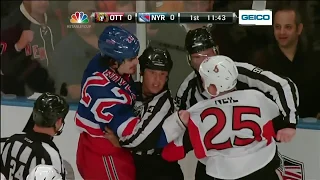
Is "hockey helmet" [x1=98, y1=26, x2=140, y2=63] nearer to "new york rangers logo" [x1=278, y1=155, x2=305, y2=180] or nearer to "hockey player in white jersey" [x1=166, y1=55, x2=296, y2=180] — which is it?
"hockey player in white jersey" [x1=166, y1=55, x2=296, y2=180]

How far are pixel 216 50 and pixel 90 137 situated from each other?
1.90 ft

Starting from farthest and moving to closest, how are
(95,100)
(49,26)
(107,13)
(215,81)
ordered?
(49,26), (107,13), (95,100), (215,81)

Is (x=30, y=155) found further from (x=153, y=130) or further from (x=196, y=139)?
(x=196, y=139)

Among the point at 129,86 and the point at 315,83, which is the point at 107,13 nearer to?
the point at 129,86

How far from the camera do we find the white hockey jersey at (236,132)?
Answer: 180 centimetres

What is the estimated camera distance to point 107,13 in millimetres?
2088

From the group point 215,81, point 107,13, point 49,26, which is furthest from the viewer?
point 49,26

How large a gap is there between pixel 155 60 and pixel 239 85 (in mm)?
314

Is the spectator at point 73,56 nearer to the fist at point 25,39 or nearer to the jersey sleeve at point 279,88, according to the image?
the fist at point 25,39

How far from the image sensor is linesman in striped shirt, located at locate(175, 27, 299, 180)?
184 centimetres

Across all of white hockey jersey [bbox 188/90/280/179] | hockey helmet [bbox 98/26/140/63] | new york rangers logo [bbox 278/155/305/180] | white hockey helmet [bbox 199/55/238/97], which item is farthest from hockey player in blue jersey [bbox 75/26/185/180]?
new york rangers logo [bbox 278/155/305/180]

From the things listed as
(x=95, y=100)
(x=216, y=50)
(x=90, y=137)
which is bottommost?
(x=90, y=137)

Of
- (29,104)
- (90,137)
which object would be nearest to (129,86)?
(90,137)

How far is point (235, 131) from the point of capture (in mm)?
1809
